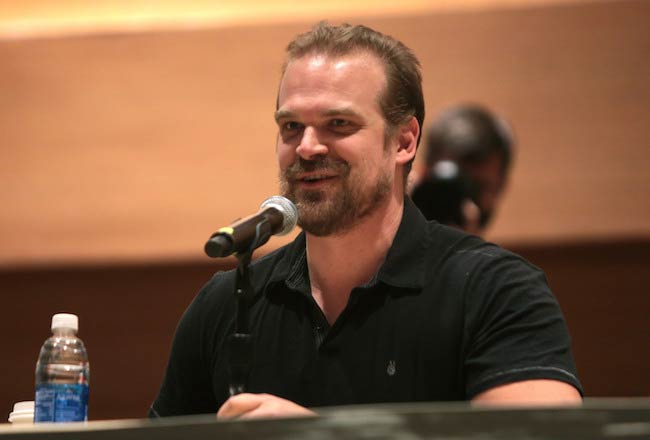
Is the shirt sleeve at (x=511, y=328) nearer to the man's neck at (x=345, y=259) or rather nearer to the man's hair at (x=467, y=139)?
the man's neck at (x=345, y=259)

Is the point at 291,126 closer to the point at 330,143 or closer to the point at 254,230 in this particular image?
the point at 330,143

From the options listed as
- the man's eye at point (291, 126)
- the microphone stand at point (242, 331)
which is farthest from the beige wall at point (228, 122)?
the microphone stand at point (242, 331)

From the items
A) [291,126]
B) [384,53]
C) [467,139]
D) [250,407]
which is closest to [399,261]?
[291,126]

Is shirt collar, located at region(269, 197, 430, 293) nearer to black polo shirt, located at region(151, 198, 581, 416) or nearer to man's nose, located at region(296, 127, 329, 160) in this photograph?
black polo shirt, located at region(151, 198, 581, 416)

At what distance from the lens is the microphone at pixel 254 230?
1.67 meters

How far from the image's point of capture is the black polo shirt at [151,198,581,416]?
196 centimetres

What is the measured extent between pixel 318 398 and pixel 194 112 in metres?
2.74

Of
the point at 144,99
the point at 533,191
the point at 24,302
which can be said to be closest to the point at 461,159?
the point at 533,191

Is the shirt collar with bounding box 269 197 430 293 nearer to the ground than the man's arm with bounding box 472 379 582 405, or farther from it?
farther from it

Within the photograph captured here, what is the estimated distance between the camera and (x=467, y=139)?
3432 millimetres

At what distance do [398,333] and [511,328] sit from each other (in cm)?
24

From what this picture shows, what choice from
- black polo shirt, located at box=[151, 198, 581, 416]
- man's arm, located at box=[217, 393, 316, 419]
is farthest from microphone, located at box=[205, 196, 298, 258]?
black polo shirt, located at box=[151, 198, 581, 416]

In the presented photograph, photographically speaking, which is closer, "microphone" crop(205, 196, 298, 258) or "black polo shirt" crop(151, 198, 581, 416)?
"microphone" crop(205, 196, 298, 258)

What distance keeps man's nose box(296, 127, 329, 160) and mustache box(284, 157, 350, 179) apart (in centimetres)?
1
